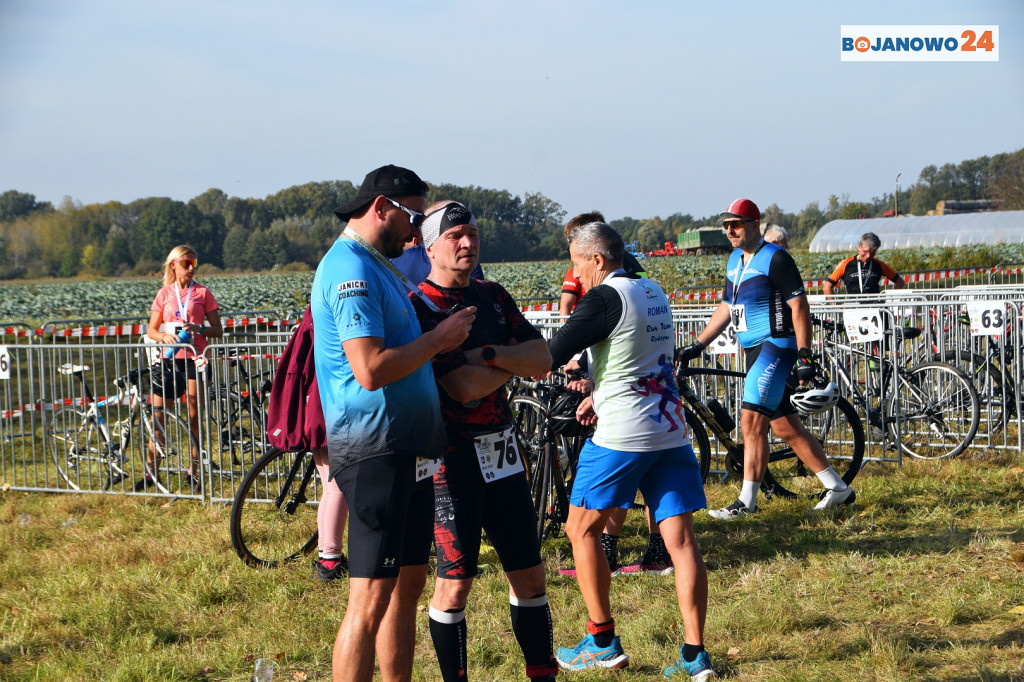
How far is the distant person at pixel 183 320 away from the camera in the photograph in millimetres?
7812

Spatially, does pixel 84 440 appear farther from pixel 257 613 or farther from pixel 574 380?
pixel 574 380

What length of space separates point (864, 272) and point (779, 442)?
4609 mm

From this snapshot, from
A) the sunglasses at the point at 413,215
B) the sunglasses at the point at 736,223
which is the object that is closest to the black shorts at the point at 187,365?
the sunglasses at the point at 736,223

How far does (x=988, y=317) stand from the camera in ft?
26.3

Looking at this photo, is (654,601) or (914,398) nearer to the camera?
(654,601)

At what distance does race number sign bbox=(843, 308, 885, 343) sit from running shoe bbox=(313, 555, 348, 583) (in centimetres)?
466

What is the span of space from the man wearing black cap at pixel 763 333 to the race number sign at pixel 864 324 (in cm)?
171

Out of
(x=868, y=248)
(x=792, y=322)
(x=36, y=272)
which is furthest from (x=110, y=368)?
(x=36, y=272)

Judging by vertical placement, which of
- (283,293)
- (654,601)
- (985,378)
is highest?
(283,293)

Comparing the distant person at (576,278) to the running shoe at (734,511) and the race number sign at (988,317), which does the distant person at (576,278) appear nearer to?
the running shoe at (734,511)

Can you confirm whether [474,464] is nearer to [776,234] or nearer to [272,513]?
[272,513]

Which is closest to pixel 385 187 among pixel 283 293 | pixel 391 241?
pixel 391 241

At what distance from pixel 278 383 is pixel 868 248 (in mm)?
8636

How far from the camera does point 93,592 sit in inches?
210
